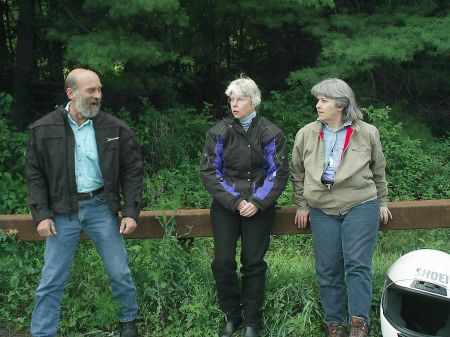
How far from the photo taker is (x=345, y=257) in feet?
13.2

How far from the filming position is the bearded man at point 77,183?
384 cm

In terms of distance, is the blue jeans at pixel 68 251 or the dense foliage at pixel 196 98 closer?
the blue jeans at pixel 68 251

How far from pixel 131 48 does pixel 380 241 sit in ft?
12.5

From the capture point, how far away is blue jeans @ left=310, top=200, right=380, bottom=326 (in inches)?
157

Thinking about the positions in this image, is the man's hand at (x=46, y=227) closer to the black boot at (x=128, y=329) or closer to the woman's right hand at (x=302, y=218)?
the black boot at (x=128, y=329)

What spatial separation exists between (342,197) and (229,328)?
4.01 ft

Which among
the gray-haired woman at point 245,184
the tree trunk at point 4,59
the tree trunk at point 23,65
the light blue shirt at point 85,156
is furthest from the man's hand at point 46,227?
the tree trunk at point 4,59

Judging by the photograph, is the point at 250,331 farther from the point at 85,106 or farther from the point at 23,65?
the point at 23,65

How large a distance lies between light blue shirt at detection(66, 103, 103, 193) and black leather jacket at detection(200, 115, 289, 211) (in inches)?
28.8

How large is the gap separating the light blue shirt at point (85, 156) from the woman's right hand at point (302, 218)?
1440 mm

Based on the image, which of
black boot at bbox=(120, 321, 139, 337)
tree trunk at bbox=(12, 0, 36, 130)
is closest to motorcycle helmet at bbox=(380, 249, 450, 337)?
black boot at bbox=(120, 321, 139, 337)

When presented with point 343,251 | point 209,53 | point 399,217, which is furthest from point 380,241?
point 209,53

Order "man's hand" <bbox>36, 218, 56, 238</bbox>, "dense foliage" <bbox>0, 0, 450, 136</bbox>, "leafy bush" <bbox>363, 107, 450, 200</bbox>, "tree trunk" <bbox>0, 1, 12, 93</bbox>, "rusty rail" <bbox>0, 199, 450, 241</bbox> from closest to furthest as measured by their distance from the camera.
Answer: "man's hand" <bbox>36, 218, 56, 238</bbox>, "rusty rail" <bbox>0, 199, 450, 241</bbox>, "dense foliage" <bbox>0, 0, 450, 136</bbox>, "leafy bush" <bbox>363, 107, 450, 200</bbox>, "tree trunk" <bbox>0, 1, 12, 93</bbox>

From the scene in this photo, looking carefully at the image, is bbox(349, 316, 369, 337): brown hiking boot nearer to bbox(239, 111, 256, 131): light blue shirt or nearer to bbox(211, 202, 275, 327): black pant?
bbox(211, 202, 275, 327): black pant
